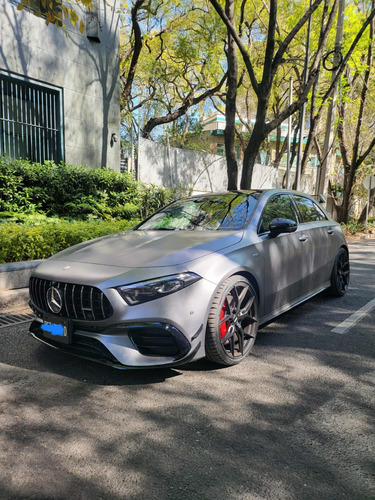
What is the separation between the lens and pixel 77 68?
35.5ft

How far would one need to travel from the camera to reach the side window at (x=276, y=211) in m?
4.08

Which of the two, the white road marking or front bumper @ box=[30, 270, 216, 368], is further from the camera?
the white road marking

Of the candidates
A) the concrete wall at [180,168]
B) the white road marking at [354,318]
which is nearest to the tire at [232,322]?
the white road marking at [354,318]

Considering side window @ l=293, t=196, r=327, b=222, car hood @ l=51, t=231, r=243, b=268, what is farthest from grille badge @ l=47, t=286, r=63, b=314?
side window @ l=293, t=196, r=327, b=222

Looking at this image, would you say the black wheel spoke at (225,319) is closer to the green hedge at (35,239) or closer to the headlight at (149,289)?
the headlight at (149,289)

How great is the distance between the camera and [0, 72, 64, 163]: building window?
9289mm

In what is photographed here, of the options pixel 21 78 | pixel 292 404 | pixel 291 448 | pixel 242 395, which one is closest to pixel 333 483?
pixel 291 448

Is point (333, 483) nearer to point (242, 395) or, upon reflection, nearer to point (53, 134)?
point (242, 395)

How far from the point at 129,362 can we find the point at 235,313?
994mm

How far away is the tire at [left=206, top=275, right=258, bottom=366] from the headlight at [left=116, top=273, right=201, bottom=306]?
374mm

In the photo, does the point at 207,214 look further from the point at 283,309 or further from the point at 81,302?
the point at 81,302

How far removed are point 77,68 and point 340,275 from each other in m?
8.84

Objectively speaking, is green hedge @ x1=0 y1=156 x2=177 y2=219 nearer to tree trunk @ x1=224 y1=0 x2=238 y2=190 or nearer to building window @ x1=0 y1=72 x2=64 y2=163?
building window @ x1=0 y1=72 x2=64 y2=163

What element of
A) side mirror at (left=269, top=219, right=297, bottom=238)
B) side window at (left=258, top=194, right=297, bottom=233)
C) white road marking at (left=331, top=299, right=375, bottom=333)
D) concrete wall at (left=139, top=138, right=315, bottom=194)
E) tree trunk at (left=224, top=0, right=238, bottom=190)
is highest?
tree trunk at (left=224, top=0, right=238, bottom=190)
